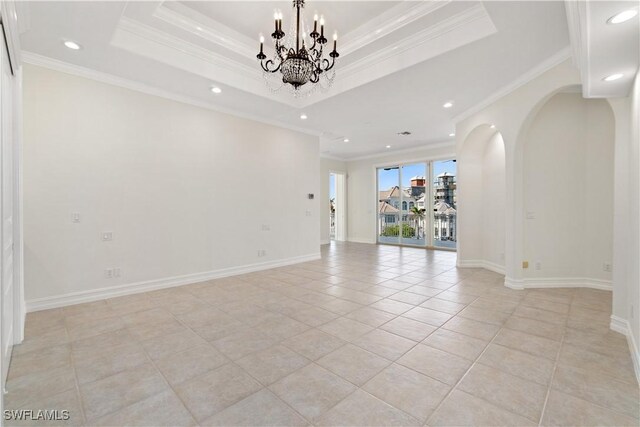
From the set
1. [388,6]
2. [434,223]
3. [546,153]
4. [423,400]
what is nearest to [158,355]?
[423,400]

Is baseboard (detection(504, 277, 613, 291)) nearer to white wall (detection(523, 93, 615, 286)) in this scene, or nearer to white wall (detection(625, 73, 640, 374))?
white wall (detection(523, 93, 615, 286))

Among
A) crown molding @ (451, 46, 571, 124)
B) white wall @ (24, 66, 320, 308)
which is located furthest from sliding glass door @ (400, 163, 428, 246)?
white wall @ (24, 66, 320, 308)

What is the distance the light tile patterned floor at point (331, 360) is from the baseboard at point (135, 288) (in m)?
0.18

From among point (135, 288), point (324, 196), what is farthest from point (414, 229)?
point (135, 288)

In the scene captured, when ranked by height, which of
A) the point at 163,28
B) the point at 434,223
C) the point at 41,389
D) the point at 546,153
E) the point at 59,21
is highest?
the point at 163,28

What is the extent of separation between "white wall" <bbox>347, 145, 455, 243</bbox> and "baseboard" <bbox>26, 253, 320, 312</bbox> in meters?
4.76

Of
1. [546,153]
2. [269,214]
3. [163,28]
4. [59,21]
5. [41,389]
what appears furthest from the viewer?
[269,214]

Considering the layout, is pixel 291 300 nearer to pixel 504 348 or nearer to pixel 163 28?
pixel 504 348

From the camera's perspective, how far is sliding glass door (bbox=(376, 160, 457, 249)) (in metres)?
8.48

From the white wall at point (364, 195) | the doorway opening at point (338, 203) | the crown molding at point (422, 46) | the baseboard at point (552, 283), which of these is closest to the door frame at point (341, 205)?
the doorway opening at point (338, 203)

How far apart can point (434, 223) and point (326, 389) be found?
24.8ft

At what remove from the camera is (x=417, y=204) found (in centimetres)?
905

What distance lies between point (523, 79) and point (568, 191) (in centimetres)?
184

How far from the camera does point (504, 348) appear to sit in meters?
2.54
